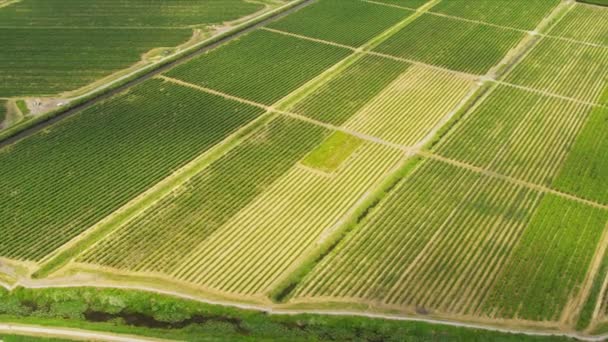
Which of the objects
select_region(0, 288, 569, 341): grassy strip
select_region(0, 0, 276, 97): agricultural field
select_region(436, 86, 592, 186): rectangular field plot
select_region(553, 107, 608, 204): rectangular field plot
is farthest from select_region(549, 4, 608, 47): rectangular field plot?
select_region(0, 288, 569, 341): grassy strip

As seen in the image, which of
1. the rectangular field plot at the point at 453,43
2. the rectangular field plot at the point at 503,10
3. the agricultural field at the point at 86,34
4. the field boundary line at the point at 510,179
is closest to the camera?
the field boundary line at the point at 510,179

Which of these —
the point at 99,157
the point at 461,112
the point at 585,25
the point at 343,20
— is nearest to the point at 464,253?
the point at 461,112

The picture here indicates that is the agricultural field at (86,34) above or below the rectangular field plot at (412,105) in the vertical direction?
above

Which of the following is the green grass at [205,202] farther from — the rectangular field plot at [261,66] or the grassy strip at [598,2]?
the grassy strip at [598,2]

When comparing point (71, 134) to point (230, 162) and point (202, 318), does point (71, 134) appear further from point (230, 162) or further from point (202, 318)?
point (202, 318)

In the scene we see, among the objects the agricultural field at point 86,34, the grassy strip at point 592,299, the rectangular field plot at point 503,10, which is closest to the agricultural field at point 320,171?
the grassy strip at point 592,299

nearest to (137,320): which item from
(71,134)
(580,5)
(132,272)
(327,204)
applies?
(132,272)

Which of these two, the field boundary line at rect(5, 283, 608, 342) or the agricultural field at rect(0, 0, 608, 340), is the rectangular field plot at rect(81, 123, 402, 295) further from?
the field boundary line at rect(5, 283, 608, 342)
